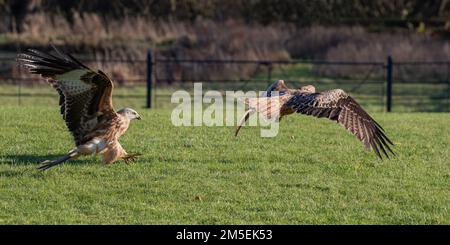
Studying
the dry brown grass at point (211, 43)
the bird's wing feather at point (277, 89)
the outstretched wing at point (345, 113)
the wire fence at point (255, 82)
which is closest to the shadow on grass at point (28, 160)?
the bird's wing feather at point (277, 89)

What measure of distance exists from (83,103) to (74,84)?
13.4 inches

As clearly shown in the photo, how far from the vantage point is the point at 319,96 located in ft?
37.2

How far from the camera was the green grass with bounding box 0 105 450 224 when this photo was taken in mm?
10016

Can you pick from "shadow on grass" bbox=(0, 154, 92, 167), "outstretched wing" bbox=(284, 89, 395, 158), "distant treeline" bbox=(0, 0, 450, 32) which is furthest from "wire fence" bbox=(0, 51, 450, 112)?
"outstretched wing" bbox=(284, 89, 395, 158)

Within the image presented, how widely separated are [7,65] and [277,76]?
30.8 feet

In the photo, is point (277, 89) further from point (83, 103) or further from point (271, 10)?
point (271, 10)

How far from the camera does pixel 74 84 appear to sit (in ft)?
34.9

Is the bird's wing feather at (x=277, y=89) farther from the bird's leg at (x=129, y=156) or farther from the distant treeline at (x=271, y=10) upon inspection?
the distant treeline at (x=271, y=10)

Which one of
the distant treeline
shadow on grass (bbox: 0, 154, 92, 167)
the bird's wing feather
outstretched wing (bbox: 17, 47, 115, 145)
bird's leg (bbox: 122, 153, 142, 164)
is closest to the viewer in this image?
outstretched wing (bbox: 17, 47, 115, 145)

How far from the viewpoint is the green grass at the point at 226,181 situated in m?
10.0

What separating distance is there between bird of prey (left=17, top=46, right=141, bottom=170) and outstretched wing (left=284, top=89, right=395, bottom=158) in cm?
216

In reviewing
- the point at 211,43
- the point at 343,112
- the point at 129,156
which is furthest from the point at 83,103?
the point at 211,43

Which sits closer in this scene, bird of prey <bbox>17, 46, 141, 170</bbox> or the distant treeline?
bird of prey <bbox>17, 46, 141, 170</bbox>

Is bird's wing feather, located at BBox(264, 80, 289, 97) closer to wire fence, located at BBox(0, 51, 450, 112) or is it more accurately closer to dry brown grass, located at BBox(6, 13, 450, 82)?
wire fence, located at BBox(0, 51, 450, 112)
